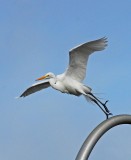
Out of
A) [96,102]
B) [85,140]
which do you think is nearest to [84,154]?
[85,140]

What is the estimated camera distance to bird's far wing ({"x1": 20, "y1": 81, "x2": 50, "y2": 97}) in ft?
47.3

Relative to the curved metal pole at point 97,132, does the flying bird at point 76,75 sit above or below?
above

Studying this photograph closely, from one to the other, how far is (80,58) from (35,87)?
1.62 meters

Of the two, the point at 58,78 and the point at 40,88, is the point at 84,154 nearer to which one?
the point at 58,78

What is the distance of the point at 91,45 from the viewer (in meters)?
13.2

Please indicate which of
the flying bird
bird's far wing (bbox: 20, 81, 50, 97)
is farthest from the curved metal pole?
bird's far wing (bbox: 20, 81, 50, 97)

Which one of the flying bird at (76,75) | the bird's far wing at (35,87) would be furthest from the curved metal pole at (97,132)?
the bird's far wing at (35,87)

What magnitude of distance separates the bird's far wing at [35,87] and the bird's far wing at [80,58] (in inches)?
31.4

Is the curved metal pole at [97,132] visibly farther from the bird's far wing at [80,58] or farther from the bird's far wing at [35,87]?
the bird's far wing at [35,87]

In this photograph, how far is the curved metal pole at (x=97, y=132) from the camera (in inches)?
229

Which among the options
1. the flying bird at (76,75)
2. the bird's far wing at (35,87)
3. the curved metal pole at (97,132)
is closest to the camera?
the curved metal pole at (97,132)

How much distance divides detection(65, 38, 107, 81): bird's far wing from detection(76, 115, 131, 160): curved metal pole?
6.04 meters

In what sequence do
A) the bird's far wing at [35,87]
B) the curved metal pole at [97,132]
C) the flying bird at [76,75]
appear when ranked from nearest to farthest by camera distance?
the curved metal pole at [97,132]
the flying bird at [76,75]
the bird's far wing at [35,87]

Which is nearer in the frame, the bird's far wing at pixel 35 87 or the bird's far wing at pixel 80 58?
the bird's far wing at pixel 80 58
